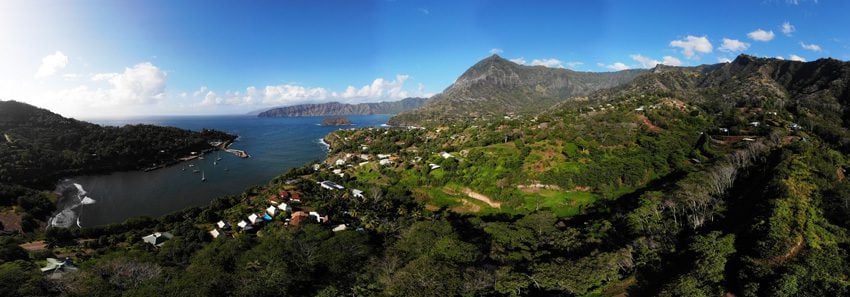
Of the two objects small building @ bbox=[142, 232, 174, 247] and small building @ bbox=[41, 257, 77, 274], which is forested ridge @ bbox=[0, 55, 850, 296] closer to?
small building @ bbox=[142, 232, 174, 247]

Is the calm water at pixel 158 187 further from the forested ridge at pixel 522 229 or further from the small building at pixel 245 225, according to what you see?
the small building at pixel 245 225

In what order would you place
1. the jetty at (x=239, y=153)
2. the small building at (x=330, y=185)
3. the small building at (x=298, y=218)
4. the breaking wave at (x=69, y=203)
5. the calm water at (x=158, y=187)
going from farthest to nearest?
the jetty at (x=239, y=153)
the small building at (x=330, y=185)
the calm water at (x=158, y=187)
the breaking wave at (x=69, y=203)
the small building at (x=298, y=218)

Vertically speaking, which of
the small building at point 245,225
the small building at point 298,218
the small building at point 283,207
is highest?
the small building at point 283,207

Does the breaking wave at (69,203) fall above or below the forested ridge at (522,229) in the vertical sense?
below

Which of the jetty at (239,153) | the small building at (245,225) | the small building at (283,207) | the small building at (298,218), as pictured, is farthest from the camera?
the jetty at (239,153)

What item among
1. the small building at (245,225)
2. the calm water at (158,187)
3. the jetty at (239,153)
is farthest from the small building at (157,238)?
the jetty at (239,153)

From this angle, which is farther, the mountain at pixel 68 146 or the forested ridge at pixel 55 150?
the mountain at pixel 68 146

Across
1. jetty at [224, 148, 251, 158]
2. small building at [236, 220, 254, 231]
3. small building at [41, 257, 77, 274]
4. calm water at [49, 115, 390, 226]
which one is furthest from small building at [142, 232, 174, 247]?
jetty at [224, 148, 251, 158]
